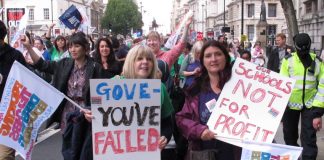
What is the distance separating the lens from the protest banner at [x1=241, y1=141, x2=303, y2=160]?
364 cm

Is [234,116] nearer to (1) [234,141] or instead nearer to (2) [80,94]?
(1) [234,141]

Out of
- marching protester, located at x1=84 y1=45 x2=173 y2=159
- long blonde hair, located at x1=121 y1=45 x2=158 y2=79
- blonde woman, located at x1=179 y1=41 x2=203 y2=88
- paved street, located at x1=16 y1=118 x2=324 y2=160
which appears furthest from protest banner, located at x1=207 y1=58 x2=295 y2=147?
paved street, located at x1=16 y1=118 x2=324 y2=160

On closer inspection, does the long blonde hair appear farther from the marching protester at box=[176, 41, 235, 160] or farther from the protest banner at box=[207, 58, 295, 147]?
the protest banner at box=[207, 58, 295, 147]

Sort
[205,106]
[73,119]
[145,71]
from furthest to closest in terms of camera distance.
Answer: [73,119] → [145,71] → [205,106]

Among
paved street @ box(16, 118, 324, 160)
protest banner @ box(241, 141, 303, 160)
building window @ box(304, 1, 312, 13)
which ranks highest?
building window @ box(304, 1, 312, 13)

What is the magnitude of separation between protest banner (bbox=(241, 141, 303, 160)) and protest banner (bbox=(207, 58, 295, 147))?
12 centimetres

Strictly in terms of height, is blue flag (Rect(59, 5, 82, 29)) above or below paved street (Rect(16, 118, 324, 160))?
above

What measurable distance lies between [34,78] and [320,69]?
3.60 metres

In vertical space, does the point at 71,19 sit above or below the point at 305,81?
above

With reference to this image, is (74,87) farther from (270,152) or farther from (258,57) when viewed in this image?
(258,57)

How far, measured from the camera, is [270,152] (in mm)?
3674

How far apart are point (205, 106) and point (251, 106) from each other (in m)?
0.35

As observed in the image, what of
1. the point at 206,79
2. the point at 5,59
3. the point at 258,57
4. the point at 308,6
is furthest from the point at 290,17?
the point at 308,6

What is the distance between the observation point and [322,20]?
3716 centimetres
